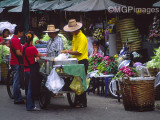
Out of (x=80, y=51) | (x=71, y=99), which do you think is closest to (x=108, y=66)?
(x=71, y=99)

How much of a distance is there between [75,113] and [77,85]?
29.2 inches

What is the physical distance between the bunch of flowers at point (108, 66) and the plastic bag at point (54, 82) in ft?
10.6

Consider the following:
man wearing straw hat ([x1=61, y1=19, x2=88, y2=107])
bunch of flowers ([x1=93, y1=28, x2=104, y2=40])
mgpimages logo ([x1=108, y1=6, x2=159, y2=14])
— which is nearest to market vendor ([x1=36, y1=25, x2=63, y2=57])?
man wearing straw hat ([x1=61, y1=19, x2=88, y2=107])

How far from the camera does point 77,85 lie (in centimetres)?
Answer: 955

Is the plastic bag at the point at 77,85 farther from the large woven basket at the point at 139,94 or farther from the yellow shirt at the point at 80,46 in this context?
the large woven basket at the point at 139,94

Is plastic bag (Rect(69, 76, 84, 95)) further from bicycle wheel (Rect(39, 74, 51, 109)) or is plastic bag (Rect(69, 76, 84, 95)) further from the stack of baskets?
the stack of baskets

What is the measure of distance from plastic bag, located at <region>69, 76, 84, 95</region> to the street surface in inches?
18.5

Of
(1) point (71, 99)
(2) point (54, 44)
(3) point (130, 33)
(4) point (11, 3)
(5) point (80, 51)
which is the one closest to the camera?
(5) point (80, 51)

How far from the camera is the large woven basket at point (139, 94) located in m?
9.19

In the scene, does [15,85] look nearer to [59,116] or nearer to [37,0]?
[59,116]

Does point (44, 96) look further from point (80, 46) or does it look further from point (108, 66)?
point (108, 66)

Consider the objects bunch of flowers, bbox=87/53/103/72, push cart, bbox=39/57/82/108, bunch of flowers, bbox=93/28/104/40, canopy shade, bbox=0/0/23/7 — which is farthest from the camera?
canopy shade, bbox=0/0/23/7

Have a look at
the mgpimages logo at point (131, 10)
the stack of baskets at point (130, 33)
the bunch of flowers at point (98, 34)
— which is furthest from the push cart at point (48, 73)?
the bunch of flowers at point (98, 34)

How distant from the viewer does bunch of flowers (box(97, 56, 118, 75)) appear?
12.3 m
